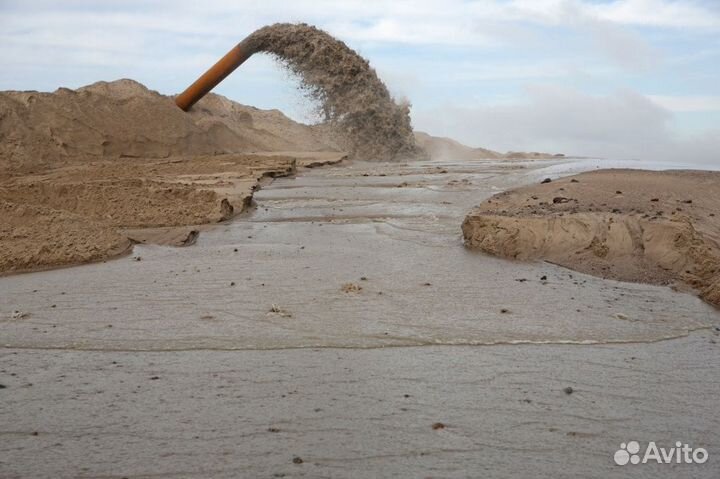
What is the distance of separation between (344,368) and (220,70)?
43.7 ft

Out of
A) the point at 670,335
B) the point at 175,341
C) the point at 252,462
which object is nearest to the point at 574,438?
the point at 252,462

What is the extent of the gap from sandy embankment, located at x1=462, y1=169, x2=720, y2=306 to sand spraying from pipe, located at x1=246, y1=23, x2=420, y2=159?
9112mm

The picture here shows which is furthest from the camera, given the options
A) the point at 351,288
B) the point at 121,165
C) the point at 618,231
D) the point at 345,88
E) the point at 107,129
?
the point at 345,88

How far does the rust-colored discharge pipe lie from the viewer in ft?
50.6

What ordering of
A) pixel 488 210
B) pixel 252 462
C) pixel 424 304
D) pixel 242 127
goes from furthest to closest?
1. pixel 242 127
2. pixel 488 210
3. pixel 424 304
4. pixel 252 462

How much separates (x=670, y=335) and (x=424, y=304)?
4.46 feet

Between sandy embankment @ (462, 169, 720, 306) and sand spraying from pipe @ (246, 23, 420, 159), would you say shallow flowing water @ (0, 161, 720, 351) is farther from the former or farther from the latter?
sand spraying from pipe @ (246, 23, 420, 159)

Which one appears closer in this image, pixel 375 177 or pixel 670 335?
pixel 670 335

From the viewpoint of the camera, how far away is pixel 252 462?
2438 mm

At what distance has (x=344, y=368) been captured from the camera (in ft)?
10.9

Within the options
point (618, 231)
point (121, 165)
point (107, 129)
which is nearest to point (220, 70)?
point (107, 129)

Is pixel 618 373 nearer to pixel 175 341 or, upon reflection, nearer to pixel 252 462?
pixel 252 462

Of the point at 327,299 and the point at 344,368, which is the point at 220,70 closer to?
the point at 327,299

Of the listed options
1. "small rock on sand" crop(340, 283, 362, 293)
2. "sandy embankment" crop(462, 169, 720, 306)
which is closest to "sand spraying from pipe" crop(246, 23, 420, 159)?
"sandy embankment" crop(462, 169, 720, 306)
